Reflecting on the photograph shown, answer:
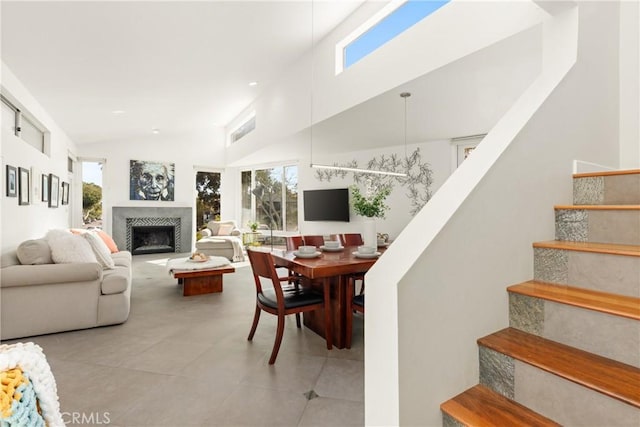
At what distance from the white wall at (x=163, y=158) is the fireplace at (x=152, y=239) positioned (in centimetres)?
60

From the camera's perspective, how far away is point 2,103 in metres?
3.41

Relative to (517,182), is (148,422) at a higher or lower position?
lower

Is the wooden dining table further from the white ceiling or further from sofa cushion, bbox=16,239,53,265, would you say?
the white ceiling

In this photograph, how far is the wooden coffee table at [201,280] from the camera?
164 inches

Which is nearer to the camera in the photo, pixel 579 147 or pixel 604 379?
pixel 604 379

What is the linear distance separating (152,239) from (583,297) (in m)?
8.84

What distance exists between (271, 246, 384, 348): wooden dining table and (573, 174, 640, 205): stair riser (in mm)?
1433

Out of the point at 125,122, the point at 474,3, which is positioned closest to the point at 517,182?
the point at 474,3

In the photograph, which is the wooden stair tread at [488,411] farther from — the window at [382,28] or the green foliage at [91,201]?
the green foliage at [91,201]

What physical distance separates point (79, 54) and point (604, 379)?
4.71 m

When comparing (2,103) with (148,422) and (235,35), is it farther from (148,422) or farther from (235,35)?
(148,422)

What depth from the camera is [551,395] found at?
1.04 meters

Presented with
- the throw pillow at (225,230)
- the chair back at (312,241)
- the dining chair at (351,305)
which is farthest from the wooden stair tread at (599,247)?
the throw pillow at (225,230)

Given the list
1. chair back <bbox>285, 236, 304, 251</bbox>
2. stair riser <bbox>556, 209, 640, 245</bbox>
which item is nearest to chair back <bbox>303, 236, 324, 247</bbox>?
chair back <bbox>285, 236, 304, 251</bbox>
